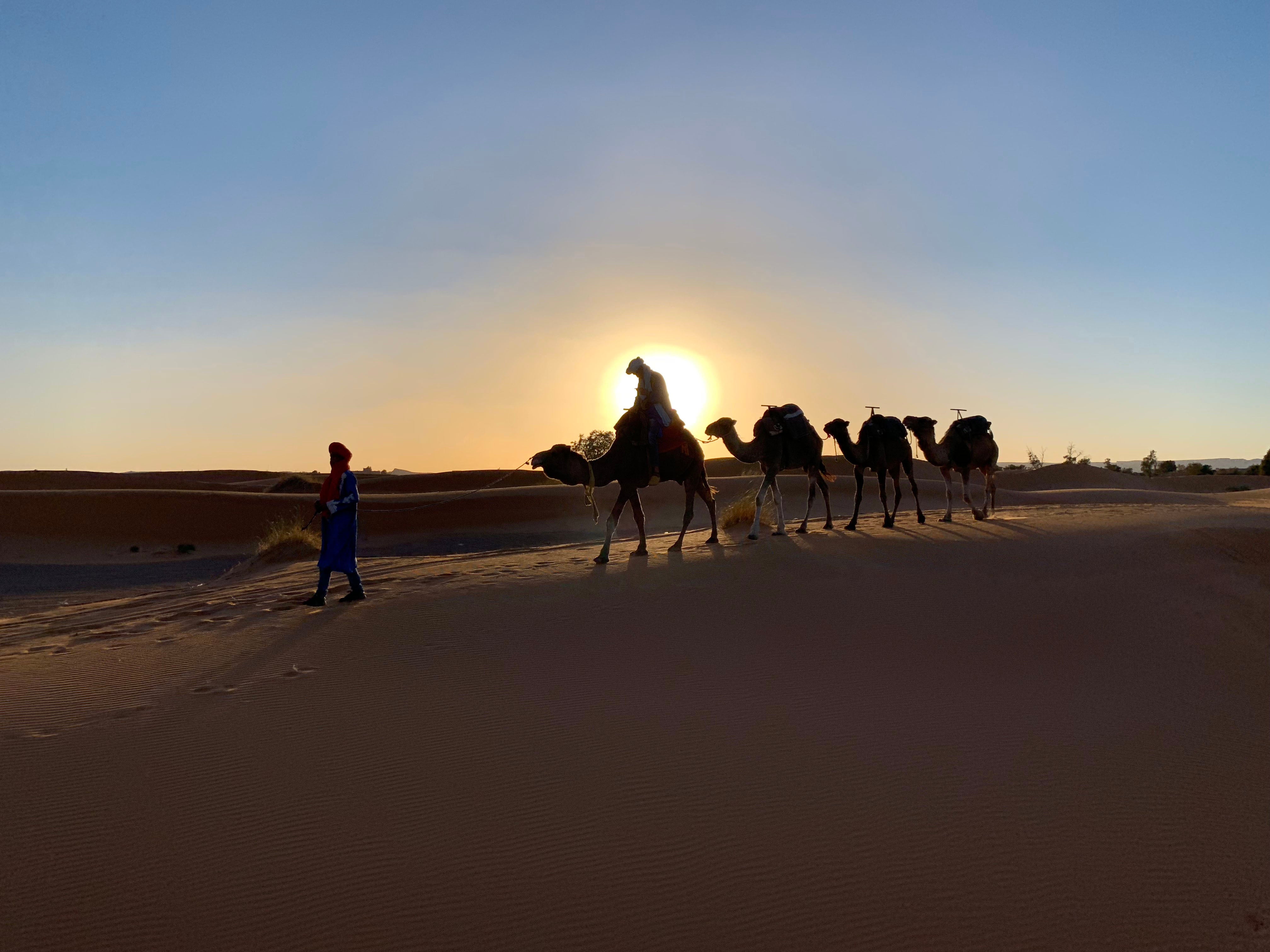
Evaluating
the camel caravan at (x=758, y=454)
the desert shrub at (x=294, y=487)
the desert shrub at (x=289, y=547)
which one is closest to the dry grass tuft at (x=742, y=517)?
the camel caravan at (x=758, y=454)

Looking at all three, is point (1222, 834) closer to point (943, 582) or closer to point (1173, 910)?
point (1173, 910)

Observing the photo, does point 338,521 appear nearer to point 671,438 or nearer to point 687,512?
point 671,438

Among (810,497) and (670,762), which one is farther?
(810,497)

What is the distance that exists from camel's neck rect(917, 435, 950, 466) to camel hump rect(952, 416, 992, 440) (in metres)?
0.38

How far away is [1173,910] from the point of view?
4.76 metres

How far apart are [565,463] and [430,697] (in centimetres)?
602

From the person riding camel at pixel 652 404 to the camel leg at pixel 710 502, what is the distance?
4.58 ft

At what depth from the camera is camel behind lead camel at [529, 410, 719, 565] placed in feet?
44.9

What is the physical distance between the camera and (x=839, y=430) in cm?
1822

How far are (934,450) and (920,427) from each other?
1.89 ft

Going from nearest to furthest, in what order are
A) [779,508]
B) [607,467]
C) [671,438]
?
1. [607,467]
2. [671,438]
3. [779,508]

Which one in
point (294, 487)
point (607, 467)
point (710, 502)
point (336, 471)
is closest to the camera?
point (336, 471)

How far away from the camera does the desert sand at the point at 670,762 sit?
15.7ft

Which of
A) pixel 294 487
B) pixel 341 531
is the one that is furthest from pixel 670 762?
pixel 294 487
